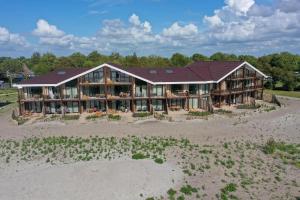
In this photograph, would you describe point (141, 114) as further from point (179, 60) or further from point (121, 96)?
point (179, 60)

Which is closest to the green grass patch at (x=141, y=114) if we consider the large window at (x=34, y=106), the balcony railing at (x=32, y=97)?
the balcony railing at (x=32, y=97)

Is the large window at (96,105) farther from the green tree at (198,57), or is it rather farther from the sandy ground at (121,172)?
the green tree at (198,57)

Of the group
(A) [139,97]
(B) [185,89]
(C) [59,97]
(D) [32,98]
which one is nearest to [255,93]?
(B) [185,89]

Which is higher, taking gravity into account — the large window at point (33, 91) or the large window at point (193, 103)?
the large window at point (33, 91)

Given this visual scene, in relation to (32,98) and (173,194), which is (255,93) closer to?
(32,98)

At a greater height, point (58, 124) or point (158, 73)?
point (158, 73)

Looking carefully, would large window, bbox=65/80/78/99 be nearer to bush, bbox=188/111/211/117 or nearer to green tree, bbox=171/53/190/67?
bush, bbox=188/111/211/117

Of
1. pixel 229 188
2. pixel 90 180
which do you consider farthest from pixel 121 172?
pixel 229 188

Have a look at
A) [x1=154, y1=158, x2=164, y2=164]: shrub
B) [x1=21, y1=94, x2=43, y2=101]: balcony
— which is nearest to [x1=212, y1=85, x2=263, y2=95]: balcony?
[x1=21, y1=94, x2=43, y2=101]: balcony
